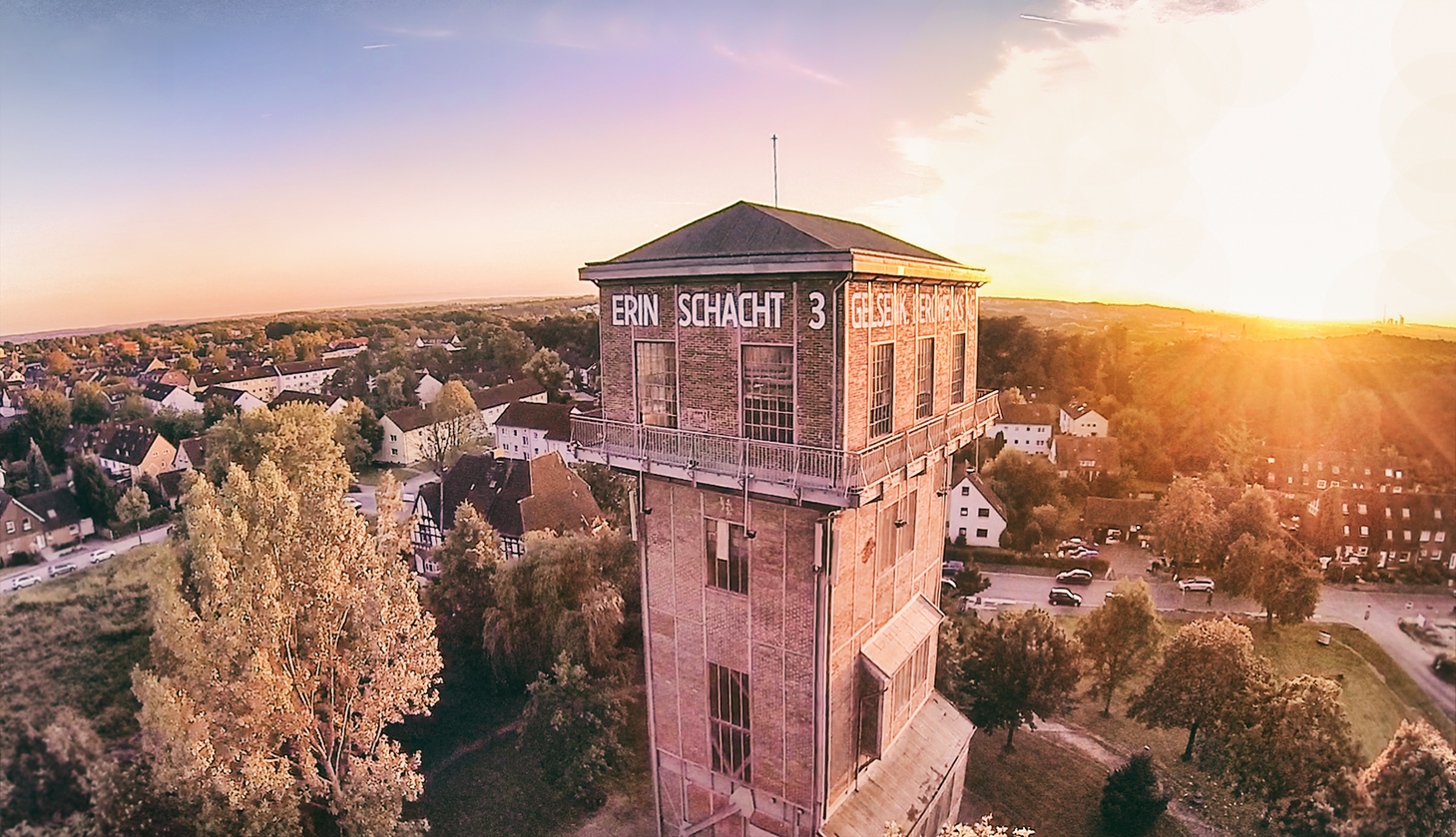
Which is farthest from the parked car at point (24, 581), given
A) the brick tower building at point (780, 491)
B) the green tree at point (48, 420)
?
the brick tower building at point (780, 491)

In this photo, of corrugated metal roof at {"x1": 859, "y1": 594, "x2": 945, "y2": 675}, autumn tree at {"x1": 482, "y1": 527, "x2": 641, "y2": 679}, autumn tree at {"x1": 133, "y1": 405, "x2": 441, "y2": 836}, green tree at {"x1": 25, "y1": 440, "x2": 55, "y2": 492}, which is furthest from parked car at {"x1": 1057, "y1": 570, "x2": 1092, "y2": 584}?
green tree at {"x1": 25, "y1": 440, "x2": 55, "y2": 492}

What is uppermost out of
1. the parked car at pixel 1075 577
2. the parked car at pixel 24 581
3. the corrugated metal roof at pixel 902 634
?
the corrugated metal roof at pixel 902 634

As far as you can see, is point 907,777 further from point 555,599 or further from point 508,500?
point 508,500

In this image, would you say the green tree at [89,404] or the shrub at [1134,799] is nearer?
the shrub at [1134,799]

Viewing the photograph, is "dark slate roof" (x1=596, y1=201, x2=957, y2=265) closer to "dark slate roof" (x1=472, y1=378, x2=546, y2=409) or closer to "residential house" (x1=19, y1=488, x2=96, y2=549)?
"residential house" (x1=19, y1=488, x2=96, y2=549)

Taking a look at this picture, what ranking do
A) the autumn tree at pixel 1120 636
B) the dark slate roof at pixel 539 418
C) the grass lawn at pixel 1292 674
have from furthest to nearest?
the dark slate roof at pixel 539 418 → the autumn tree at pixel 1120 636 → the grass lawn at pixel 1292 674

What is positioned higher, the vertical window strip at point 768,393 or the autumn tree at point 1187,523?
the vertical window strip at point 768,393

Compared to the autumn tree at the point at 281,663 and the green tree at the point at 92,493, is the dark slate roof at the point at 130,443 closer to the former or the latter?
the green tree at the point at 92,493

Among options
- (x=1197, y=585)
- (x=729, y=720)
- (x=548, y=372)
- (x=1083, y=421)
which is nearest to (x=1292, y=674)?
(x=1197, y=585)
